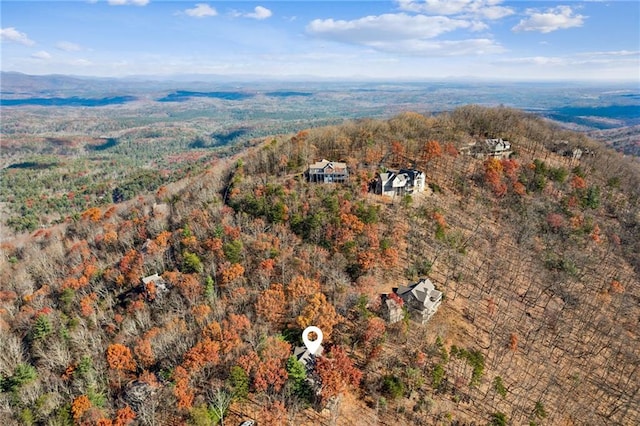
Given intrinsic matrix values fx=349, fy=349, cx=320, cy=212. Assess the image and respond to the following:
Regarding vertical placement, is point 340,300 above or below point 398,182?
below

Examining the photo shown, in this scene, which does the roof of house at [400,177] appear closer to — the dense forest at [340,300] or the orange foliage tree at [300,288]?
the dense forest at [340,300]

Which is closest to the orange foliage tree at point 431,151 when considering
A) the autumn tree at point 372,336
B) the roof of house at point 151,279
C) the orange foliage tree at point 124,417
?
the autumn tree at point 372,336

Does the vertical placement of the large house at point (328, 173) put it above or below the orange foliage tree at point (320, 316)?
above

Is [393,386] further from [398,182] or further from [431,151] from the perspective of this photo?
[431,151]

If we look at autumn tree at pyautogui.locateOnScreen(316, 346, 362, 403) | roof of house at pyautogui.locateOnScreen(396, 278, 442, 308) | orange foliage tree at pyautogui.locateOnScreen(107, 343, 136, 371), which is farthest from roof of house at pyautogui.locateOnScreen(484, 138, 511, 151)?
orange foliage tree at pyautogui.locateOnScreen(107, 343, 136, 371)

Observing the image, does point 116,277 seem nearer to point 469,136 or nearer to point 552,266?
point 552,266

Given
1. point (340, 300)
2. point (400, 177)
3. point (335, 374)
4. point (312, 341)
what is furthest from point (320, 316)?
point (400, 177)
